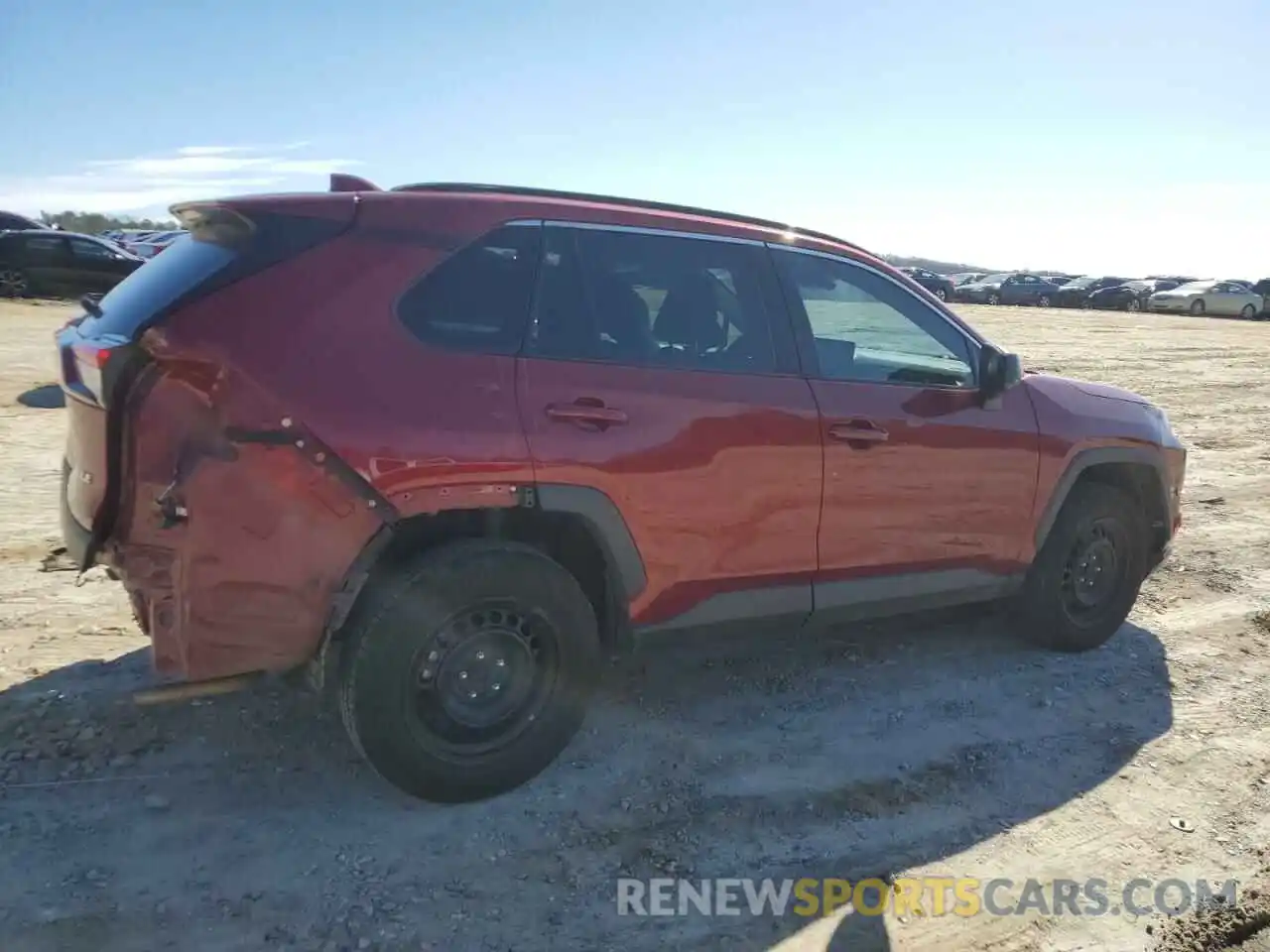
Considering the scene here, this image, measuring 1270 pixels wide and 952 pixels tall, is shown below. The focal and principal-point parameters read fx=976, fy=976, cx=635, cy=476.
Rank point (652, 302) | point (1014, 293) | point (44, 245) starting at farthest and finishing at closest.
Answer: point (1014, 293) → point (44, 245) → point (652, 302)

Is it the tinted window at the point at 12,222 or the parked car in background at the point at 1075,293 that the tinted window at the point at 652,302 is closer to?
the tinted window at the point at 12,222

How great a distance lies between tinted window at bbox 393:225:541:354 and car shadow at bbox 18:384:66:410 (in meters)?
7.70

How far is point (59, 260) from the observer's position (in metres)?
21.1

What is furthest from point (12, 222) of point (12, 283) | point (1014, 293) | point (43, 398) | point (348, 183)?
point (1014, 293)

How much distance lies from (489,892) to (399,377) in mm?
1594

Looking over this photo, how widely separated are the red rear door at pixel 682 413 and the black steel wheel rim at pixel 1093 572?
171cm

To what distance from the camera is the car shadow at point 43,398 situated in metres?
9.84

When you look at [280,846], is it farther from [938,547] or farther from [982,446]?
[982,446]

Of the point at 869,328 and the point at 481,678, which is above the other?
the point at 869,328

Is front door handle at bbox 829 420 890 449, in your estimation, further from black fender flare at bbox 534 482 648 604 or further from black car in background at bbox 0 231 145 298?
black car in background at bbox 0 231 145 298

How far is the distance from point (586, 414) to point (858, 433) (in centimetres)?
124

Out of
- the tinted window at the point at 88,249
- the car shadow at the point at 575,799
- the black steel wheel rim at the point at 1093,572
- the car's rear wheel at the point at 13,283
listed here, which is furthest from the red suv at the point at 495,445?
the car's rear wheel at the point at 13,283

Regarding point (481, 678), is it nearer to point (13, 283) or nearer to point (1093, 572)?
point (1093, 572)

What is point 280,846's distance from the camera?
3078 mm
